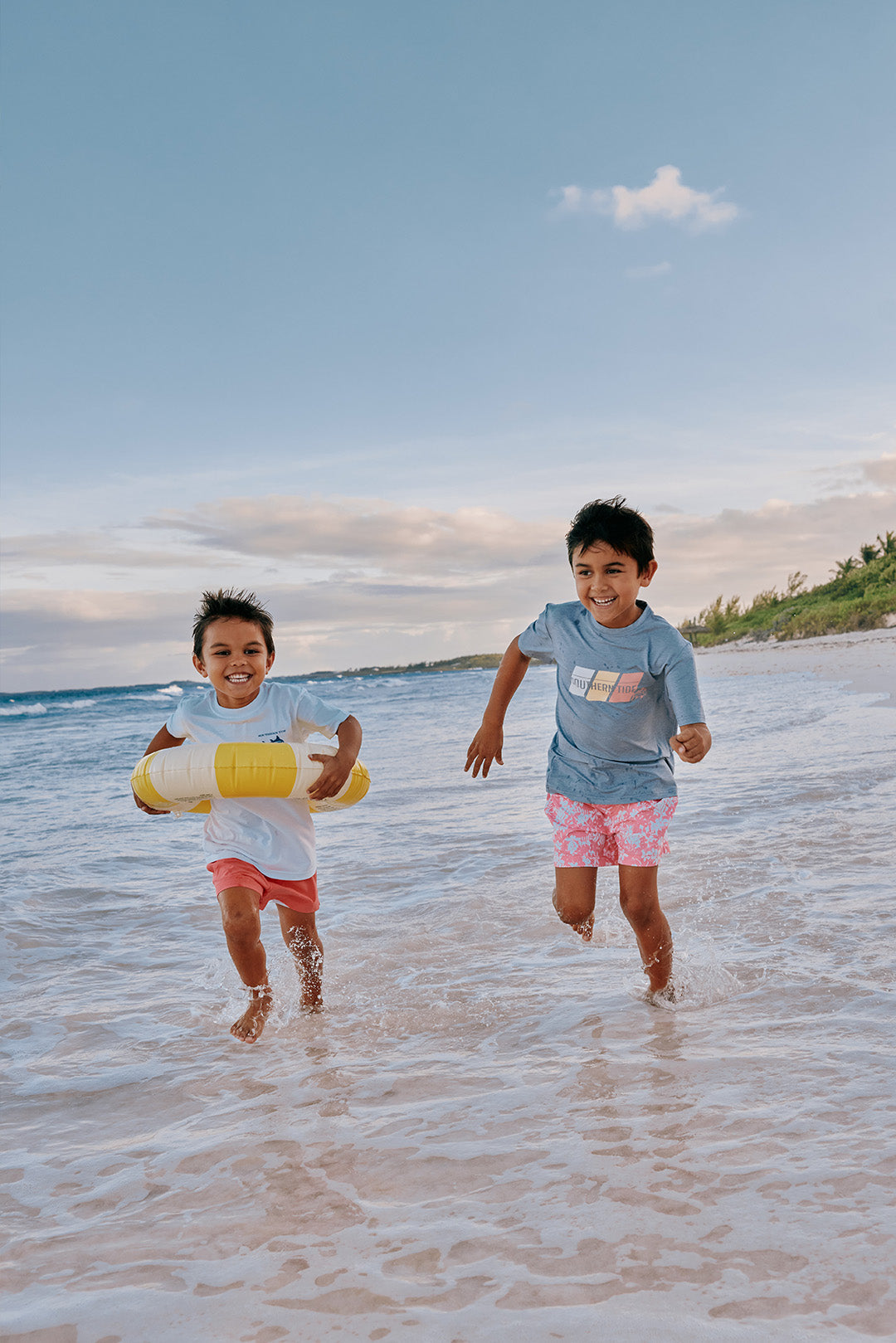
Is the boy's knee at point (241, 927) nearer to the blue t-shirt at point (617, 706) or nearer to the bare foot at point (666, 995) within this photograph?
the blue t-shirt at point (617, 706)

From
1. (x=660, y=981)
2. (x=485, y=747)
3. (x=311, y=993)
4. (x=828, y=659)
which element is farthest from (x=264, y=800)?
(x=828, y=659)

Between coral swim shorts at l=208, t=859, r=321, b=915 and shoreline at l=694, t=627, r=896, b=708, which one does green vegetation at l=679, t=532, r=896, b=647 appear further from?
coral swim shorts at l=208, t=859, r=321, b=915

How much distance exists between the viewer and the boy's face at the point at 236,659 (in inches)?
136

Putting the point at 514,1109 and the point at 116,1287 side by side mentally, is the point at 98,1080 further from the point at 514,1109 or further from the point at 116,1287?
the point at 514,1109

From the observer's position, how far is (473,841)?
6430 millimetres

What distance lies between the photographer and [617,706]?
3535 mm

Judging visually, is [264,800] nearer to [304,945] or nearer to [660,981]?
[304,945]

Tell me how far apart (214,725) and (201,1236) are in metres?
1.94

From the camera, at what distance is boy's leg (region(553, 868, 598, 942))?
12.0ft

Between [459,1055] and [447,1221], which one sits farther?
[459,1055]

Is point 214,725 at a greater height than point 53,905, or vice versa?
point 214,725

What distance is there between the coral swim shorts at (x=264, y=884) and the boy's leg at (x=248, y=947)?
0.03m

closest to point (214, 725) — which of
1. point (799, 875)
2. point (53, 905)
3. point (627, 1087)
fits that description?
point (627, 1087)

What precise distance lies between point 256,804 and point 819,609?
34.7m
